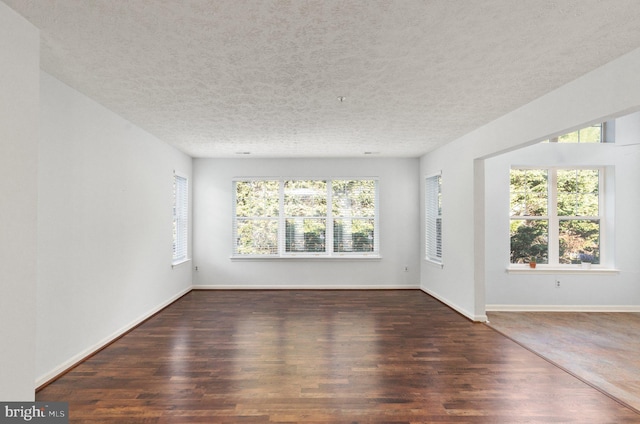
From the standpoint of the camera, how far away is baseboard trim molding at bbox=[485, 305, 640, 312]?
5031 millimetres

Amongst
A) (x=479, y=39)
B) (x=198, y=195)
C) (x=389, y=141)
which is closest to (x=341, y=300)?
(x=389, y=141)

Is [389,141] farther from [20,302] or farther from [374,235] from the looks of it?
[20,302]

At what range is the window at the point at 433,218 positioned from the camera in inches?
231

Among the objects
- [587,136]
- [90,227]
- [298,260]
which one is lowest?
[298,260]

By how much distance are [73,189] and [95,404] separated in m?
1.90

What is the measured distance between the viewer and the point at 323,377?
2936mm

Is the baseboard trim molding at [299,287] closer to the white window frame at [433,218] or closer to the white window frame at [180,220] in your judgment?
the white window frame at [180,220]

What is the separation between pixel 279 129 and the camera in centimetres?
442

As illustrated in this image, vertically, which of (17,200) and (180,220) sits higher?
(17,200)

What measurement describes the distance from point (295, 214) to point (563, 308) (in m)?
4.79

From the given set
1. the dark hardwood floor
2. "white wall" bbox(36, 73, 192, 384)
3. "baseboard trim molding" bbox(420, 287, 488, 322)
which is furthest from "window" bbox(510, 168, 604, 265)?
"white wall" bbox(36, 73, 192, 384)

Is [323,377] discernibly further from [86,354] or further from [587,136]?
[587,136]

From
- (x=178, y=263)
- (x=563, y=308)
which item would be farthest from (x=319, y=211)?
(x=563, y=308)

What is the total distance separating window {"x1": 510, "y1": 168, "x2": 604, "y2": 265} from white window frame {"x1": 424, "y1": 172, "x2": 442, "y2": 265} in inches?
44.2
